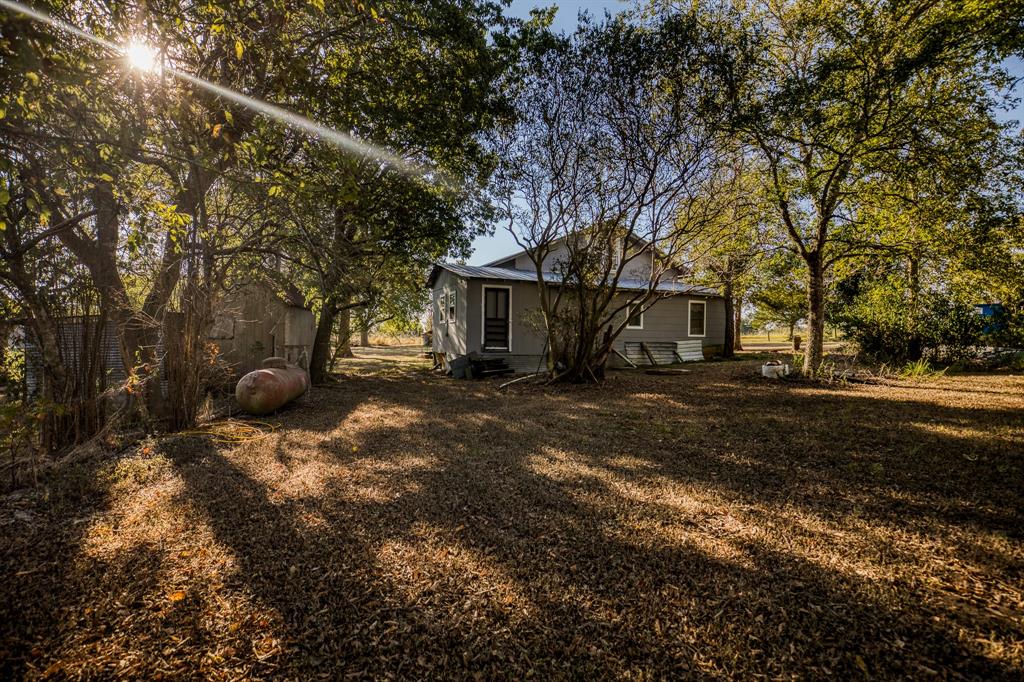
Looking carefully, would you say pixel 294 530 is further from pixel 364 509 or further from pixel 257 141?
pixel 257 141

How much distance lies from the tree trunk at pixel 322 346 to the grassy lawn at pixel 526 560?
263 inches

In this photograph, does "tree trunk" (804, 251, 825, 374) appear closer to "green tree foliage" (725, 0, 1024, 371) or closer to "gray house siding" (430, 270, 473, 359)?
"green tree foliage" (725, 0, 1024, 371)

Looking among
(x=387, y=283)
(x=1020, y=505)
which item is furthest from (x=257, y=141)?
(x=387, y=283)

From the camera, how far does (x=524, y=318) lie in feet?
38.9

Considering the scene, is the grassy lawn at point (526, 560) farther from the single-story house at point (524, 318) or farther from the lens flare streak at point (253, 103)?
the single-story house at point (524, 318)

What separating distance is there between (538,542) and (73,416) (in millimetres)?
5454

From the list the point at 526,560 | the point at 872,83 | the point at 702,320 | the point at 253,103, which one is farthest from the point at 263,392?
the point at 702,320

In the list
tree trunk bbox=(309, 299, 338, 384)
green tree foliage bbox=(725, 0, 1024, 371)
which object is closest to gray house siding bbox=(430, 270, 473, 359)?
tree trunk bbox=(309, 299, 338, 384)

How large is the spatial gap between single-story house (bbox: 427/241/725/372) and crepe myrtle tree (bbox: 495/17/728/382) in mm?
1714

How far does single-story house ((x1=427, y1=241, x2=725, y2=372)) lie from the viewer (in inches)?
534

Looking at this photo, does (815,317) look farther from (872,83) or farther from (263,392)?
(263,392)

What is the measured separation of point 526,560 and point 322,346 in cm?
1081

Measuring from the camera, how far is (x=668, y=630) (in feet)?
6.35

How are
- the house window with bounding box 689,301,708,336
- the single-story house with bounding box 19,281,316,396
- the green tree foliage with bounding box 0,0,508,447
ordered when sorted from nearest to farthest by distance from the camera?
1. the green tree foliage with bounding box 0,0,508,447
2. the single-story house with bounding box 19,281,316,396
3. the house window with bounding box 689,301,708,336
